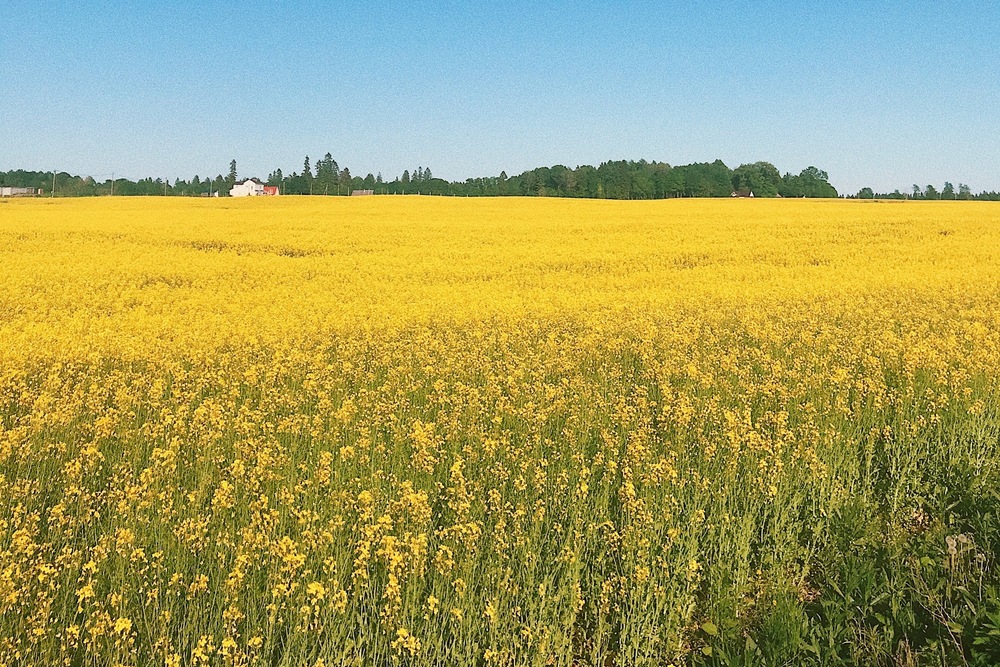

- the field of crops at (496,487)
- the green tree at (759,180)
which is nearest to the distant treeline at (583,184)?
the green tree at (759,180)

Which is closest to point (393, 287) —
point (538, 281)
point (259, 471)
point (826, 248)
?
point (538, 281)

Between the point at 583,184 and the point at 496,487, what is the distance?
324 feet

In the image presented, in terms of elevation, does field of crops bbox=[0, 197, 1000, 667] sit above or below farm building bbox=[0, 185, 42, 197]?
below

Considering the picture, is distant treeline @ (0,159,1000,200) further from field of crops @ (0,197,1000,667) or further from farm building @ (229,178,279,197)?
field of crops @ (0,197,1000,667)

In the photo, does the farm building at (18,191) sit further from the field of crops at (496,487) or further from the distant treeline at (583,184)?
the field of crops at (496,487)

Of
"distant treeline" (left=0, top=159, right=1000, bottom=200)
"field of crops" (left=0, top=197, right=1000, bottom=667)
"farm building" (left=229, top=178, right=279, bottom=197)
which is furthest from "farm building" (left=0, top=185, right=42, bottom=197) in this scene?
"field of crops" (left=0, top=197, right=1000, bottom=667)

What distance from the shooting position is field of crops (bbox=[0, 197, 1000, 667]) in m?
3.19

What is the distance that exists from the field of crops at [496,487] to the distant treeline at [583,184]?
8348 centimetres

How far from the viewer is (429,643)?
3061mm

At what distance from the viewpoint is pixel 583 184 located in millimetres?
99688

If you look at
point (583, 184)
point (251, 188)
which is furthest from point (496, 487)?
point (251, 188)

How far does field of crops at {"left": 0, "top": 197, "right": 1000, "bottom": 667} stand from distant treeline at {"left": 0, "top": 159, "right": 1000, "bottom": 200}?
83485 mm

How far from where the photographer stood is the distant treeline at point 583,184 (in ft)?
309

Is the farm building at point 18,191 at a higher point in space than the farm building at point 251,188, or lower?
lower
